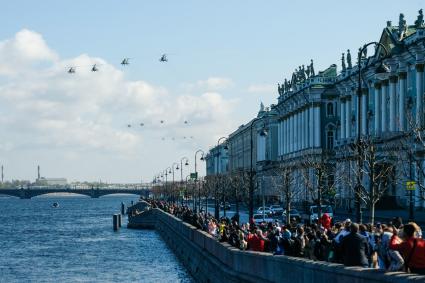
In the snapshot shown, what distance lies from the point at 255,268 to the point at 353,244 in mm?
9785

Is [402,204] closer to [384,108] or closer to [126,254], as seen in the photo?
[384,108]

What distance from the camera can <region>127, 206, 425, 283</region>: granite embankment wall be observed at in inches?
749

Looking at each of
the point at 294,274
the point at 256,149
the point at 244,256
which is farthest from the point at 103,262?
A: the point at 256,149

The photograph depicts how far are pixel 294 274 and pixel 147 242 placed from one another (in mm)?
74392

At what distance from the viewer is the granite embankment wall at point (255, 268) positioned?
19.0 metres

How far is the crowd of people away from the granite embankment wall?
395mm

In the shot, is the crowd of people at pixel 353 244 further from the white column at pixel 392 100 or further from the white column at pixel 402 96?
the white column at pixel 392 100

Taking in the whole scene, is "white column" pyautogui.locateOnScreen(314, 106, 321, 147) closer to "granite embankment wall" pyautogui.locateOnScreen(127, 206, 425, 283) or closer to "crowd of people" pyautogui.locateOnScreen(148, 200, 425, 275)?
"granite embankment wall" pyautogui.locateOnScreen(127, 206, 425, 283)

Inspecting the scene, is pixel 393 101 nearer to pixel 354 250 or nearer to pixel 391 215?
pixel 391 215

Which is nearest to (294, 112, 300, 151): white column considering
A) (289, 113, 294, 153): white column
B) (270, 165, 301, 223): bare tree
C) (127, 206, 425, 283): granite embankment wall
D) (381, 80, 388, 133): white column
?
(289, 113, 294, 153): white column

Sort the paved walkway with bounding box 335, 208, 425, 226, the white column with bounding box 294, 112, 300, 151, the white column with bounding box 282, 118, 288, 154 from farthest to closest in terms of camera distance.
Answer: the white column with bounding box 282, 118, 288, 154, the white column with bounding box 294, 112, 300, 151, the paved walkway with bounding box 335, 208, 425, 226

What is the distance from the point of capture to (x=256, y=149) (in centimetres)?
18025

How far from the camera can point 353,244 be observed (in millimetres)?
20609

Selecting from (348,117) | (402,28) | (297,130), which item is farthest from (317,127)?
(402,28)
